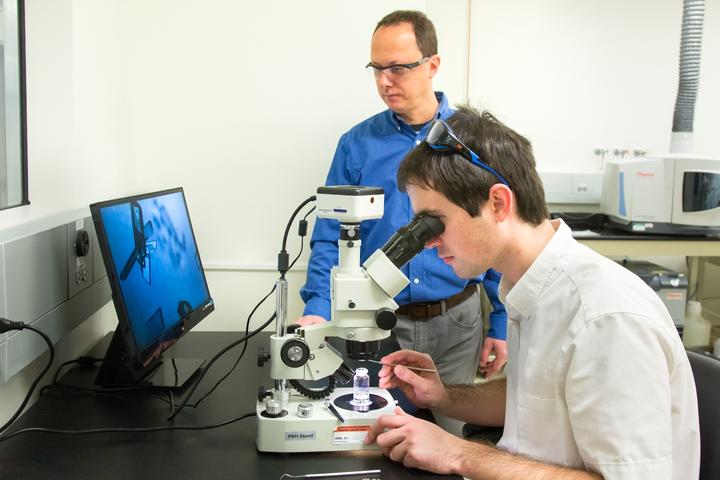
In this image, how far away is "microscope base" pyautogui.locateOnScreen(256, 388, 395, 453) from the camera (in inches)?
42.7

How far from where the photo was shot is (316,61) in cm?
219

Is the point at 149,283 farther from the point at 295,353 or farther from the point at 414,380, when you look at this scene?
the point at 414,380

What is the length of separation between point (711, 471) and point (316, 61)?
5.61ft

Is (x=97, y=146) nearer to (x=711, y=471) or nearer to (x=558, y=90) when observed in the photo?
(x=711, y=471)

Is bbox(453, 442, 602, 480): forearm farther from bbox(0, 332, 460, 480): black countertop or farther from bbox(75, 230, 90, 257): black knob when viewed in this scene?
bbox(75, 230, 90, 257): black knob

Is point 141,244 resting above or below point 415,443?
above

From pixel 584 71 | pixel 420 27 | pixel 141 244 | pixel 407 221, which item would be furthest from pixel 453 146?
pixel 584 71

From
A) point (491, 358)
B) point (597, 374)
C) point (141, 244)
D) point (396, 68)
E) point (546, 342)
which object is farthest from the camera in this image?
point (491, 358)

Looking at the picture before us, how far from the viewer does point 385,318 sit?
1.04 metres

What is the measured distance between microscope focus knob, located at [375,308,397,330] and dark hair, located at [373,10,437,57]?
1110mm

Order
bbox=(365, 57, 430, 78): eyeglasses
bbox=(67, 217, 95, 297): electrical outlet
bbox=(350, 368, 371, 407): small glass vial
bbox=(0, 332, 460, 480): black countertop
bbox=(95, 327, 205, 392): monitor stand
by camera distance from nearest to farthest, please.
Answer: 1. bbox=(0, 332, 460, 480): black countertop
2. bbox=(350, 368, 371, 407): small glass vial
3. bbox=(95, 327, 205, 392): monitor stand
4. bbox=(67, 217, 95, 297): electrical outlet
5. bbox=(365, 57, 430, 78): eyeglasses

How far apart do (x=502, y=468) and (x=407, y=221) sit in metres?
1.02

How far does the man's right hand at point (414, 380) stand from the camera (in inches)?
50.6

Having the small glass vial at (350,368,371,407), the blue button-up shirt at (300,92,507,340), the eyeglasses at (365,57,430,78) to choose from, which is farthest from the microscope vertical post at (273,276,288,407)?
the eyeglasses at (365,57,430,78)
